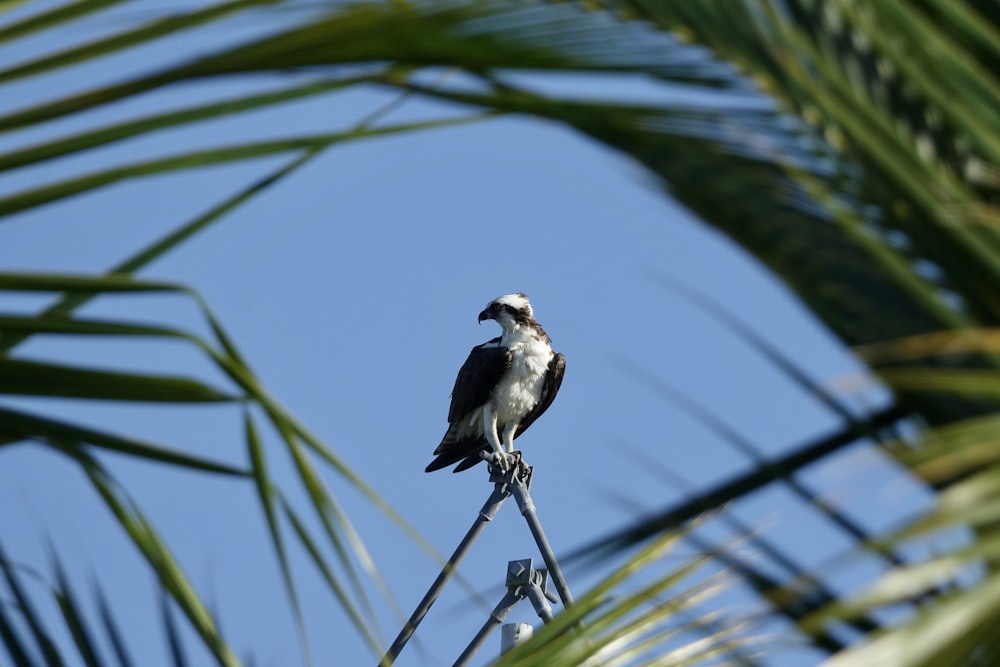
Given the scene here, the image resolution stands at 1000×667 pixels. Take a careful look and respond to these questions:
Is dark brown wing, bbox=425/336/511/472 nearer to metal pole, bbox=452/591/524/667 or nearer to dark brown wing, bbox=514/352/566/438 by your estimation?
dark brown wing, bbox=514/352/566/438

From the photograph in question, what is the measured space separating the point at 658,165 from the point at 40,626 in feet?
3.95

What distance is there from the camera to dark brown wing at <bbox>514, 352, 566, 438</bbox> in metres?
9.85

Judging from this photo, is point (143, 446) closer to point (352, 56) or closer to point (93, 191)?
point (93, 191)

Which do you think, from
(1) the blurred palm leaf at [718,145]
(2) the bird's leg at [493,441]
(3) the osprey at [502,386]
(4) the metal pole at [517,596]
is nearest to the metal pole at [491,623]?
(4) the metal pole at [517,596]

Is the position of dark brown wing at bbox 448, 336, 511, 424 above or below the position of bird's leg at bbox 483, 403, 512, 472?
above

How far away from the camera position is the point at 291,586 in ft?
6.09

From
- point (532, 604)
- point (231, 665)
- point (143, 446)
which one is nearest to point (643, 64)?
point (143, 446)

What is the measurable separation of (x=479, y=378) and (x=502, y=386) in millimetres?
200

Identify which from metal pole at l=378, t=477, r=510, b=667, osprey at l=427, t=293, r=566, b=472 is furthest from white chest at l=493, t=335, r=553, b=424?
metal pole at l=378, t=477, r=510, b=667

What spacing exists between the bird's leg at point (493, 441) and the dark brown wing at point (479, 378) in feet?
0.36

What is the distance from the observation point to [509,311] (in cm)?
986

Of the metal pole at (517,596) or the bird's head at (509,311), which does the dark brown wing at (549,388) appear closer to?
the bird's head at (509,311)

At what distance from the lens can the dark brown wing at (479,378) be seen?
962cm

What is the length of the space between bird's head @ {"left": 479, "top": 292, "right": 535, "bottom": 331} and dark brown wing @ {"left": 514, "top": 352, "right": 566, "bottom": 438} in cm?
38
